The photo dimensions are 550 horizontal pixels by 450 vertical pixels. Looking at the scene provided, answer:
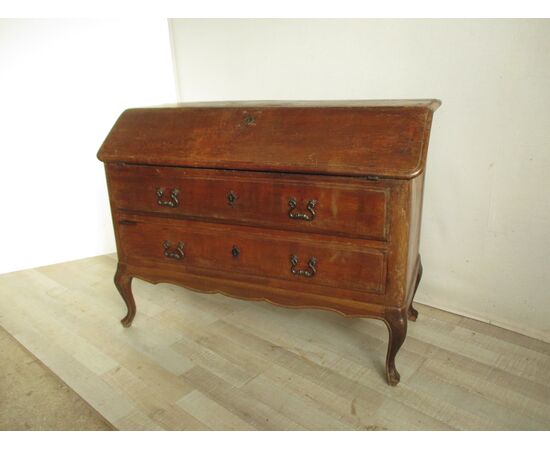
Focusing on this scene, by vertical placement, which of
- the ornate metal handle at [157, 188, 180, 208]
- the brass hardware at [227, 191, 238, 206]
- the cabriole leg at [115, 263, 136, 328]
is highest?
the brass hardware at [227, 191, 238, 206]

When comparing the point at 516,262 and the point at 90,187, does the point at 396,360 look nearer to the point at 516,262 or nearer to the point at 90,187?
the point at 516,262

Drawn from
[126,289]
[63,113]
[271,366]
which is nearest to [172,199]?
[126,289]

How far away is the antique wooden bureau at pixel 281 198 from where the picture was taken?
1603 mm

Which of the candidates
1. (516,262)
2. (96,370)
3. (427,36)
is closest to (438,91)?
(427,36)

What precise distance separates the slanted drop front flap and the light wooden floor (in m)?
0.88

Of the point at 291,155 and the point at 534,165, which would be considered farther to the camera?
the point at 534,165

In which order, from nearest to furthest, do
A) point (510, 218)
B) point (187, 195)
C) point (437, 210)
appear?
1. point (187, 195)
2. point (510, 218)
3. point (437, 210)

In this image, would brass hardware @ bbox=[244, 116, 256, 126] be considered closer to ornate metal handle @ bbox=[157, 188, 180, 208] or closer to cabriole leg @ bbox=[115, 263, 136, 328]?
ornate metal handle @ bbox=[157, 188, 180, 208]

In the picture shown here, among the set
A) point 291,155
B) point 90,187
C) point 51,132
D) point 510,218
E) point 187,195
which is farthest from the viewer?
point 90,187

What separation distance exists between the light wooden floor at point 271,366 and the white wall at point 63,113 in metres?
0.61

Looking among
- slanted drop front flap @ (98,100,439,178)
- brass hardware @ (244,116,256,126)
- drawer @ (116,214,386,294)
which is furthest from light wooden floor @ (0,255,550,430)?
brass hardware @ (244,116,256,126)

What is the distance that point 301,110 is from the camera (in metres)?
1.79

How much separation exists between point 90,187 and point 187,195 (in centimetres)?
159

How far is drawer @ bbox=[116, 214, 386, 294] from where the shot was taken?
1700mm
